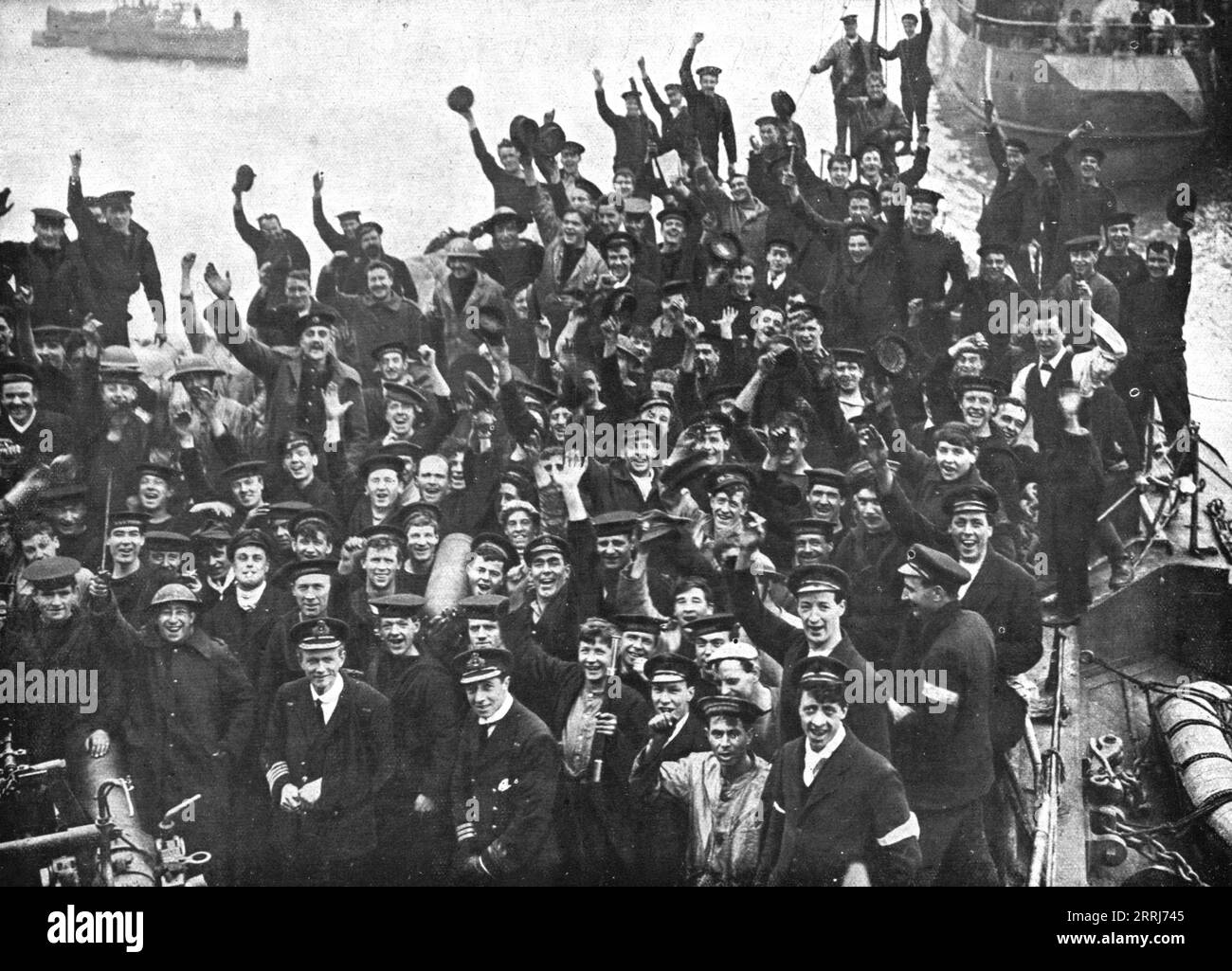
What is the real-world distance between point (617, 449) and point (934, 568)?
78.3 inches

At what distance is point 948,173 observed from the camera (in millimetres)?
9938

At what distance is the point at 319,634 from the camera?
9211 mm

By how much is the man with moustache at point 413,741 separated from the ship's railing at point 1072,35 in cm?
506

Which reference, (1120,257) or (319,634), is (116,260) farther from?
(1120,257)

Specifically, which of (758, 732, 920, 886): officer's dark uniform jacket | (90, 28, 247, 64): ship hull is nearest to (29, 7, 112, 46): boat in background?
(90, 28, 247, 64): ship hull

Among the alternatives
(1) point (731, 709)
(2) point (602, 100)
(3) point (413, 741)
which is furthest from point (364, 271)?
(1) point (731, 709)

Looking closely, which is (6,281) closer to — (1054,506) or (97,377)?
(97,377)

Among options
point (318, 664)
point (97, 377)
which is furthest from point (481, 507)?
point (97, 377)

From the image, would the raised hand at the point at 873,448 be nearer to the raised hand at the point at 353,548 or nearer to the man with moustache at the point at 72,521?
the raised hand at the point at 353,548

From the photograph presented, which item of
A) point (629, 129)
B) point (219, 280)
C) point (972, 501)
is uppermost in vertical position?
point (629, 129)

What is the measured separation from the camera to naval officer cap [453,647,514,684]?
9.20m

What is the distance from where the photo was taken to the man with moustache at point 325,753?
913 cm

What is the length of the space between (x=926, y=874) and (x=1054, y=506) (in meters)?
2.30

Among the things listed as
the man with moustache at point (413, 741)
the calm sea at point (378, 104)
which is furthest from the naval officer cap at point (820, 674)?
the calm sea at point (378, 104)
